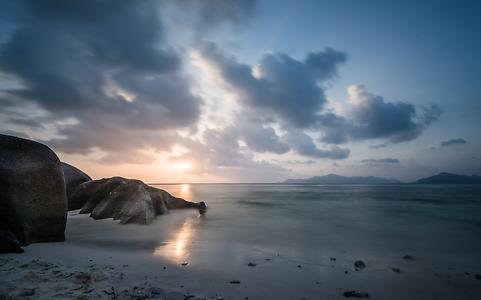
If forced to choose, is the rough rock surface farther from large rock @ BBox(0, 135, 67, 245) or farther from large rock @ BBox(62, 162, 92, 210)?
large rock @ BBox(62, 162, 92, 210)

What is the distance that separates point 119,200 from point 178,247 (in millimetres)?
9603

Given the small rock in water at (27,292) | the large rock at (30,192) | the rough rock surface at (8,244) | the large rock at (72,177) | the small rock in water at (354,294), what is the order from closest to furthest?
the small rock in water at (27,292), the small rock in water at (354,294), the rough rock surface at (8,244), the large rock at (30,192), the large rock at (72,177)

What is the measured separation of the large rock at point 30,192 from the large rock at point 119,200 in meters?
5.95

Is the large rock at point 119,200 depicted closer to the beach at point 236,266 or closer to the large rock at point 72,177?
the large rock at point 72,177

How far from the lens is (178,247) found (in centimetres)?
1104

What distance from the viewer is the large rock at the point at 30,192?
887cm

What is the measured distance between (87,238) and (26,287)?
709 cm

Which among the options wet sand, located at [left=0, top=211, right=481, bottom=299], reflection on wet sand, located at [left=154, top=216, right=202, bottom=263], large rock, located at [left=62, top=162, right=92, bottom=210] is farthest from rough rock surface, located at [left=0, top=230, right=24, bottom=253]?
large rock, located at [left=62, top=162, right=92, bottom=210]

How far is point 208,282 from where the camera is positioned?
6.73 metres

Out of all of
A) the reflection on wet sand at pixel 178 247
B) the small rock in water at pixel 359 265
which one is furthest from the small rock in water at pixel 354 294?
the reflection on wet sand at pixel 178 247

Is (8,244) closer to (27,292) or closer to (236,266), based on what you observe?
(27,292)

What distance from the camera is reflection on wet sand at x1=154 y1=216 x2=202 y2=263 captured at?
30.7 feet

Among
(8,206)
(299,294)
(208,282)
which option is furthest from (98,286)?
(8,206)

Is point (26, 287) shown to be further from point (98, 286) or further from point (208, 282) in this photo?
point (208, 282)
